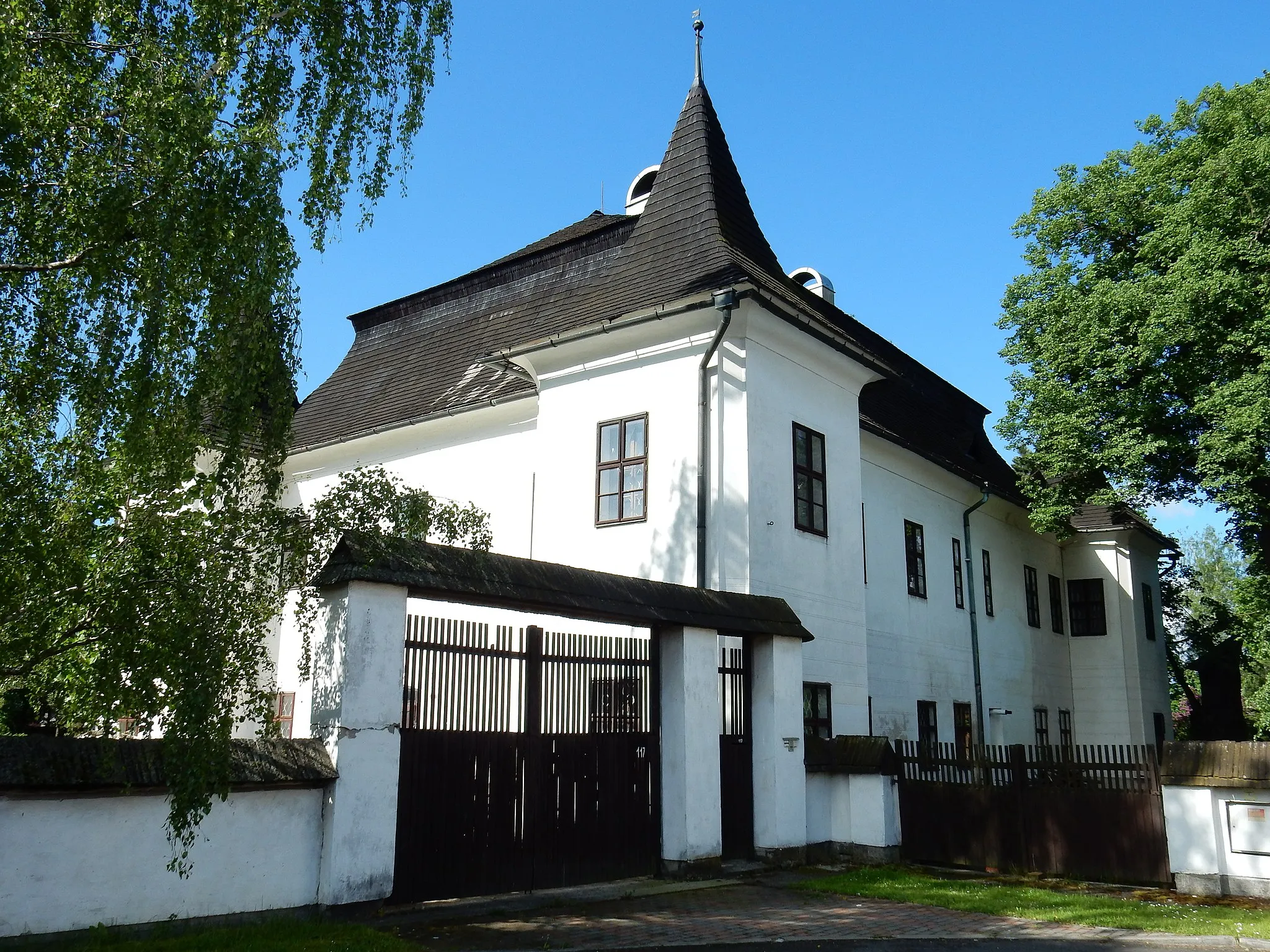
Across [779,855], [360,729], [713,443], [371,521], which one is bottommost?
[779,855]

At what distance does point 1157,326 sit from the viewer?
20469 millimetres

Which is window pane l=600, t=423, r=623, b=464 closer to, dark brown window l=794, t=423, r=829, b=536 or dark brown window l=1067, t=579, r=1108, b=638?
dark brown window l=794, t=423, r=829, b=536

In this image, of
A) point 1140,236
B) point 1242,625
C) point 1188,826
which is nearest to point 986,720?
point 1242,625

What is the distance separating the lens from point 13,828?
246 inches

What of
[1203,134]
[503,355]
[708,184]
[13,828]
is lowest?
[13,828]

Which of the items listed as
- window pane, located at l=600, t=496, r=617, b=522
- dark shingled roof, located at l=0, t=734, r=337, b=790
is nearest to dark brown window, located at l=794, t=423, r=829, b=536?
window pane, located at l=600, t=496, r=617, b=522

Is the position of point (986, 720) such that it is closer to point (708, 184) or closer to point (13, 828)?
point (708, 184)

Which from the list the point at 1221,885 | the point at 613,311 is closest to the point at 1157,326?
the point at 613,311

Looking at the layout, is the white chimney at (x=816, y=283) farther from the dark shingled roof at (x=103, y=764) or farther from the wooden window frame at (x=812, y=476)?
the dark shingled roof at (x=103, y=764)

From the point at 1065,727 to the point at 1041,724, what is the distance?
6.65 feet

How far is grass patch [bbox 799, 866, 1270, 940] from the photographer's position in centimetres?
912

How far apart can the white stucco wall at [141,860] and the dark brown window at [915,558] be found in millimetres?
14845

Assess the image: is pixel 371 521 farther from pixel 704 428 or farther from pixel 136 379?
pixel 704 428

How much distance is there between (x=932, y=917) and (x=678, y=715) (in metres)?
2.95
